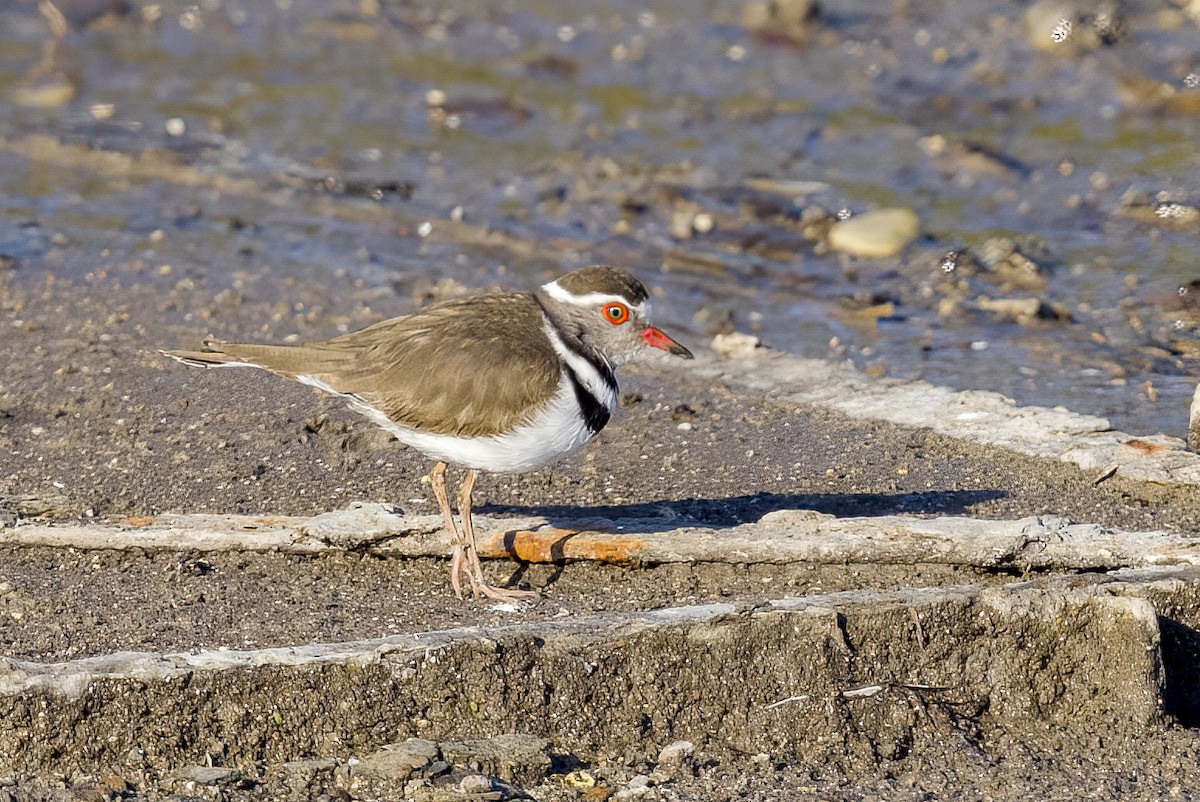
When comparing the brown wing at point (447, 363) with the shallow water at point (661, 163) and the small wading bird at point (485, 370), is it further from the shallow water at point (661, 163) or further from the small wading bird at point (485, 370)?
the shallow water at point (661, 163)

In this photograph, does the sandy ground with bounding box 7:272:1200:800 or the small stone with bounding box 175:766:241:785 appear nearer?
the small stone with bounding box 175:766:241:785

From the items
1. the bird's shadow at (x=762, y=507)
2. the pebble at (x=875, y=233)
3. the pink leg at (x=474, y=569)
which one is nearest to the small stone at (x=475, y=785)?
the pink leg at (x=474, y=569)

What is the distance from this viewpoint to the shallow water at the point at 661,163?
28.5ft

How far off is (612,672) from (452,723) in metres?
0.48

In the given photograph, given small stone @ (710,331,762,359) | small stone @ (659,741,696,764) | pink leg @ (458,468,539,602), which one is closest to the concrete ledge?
small stone @ (710,331,762,359)

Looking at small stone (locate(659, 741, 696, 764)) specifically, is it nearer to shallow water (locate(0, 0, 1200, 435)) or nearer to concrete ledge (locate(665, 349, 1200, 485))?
concrete ledge (locate(665, 349, 1200, 485))

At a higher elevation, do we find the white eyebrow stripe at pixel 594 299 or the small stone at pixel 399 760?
the white eyebrow stripe at pixel 594 299

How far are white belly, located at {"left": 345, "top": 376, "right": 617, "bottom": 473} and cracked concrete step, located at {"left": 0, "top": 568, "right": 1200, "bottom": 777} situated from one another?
75cm

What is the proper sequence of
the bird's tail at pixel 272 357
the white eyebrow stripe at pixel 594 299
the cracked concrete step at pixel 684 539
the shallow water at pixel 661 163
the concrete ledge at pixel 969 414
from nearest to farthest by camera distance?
the cracked concrete step at pixel 684 539
the bird's tail at pixel 272 357
the white eyebrow stripe at pixel 594 299
the concrete ledge at pixel 969 414
the shallow water at pixel 661 163

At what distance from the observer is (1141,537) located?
501cm

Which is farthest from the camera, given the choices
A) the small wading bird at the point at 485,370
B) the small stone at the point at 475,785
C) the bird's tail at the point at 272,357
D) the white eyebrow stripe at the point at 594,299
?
the white eyebrow stripe at the point at 594,299

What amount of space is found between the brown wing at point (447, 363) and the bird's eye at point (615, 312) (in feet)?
0.86

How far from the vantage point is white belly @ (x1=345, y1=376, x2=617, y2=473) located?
16.6ft

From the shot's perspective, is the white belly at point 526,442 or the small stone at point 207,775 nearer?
the small stone at point 207,775
